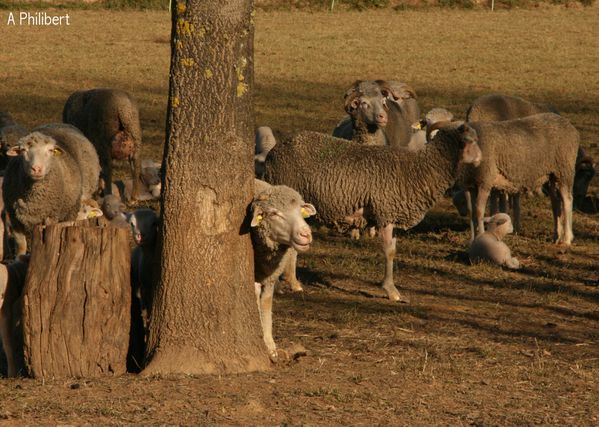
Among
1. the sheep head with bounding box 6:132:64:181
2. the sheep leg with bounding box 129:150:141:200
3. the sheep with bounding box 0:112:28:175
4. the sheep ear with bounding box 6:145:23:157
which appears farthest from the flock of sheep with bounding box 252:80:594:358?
the sheep with bounding box 0:112:28:175

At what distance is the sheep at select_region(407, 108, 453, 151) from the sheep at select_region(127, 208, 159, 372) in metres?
4.84

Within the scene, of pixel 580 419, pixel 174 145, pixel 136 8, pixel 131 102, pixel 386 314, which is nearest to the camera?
pixel 580 419

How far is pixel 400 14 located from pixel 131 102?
94.6 ft

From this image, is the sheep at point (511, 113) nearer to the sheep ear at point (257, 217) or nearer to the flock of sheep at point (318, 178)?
the flock of sheep at point (318, 178)

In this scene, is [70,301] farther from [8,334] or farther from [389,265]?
[389,265]

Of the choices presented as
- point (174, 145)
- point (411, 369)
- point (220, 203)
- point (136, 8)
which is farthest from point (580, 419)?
point (136, 8)

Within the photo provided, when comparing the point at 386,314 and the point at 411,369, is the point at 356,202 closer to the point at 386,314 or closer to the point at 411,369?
the point at 386,314

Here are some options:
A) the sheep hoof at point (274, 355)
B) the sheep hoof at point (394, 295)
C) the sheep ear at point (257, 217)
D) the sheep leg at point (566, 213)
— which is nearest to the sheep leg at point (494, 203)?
the sheep leg at point (566, 213)

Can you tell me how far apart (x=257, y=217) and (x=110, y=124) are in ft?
24.6

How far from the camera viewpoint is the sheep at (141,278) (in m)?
7.36

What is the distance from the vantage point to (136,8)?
40625mm

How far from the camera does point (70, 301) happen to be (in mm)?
6953

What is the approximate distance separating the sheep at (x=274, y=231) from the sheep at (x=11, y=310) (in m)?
1.59

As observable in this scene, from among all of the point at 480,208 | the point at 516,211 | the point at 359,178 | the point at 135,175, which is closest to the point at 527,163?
the point at 480,208
